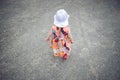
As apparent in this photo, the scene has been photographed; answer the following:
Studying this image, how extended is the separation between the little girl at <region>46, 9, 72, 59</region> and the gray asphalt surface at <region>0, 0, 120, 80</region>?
292 millimetres

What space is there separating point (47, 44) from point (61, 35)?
1.01 m

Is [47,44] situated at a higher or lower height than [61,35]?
lower

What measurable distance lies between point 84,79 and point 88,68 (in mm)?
315

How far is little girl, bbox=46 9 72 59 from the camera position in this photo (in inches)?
129

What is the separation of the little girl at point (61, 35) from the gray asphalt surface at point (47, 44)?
292 mm

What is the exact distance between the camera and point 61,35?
358 cm

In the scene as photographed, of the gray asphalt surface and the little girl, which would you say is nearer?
the little girl

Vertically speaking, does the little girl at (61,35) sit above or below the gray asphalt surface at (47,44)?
above

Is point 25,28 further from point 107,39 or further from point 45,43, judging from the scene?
point 107,39

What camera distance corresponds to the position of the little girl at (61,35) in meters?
3.29

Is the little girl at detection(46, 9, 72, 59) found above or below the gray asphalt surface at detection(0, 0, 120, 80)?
above

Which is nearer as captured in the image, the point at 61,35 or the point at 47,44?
the point at 61,35

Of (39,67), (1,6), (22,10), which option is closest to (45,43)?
(39,67)

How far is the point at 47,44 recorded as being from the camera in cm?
450
